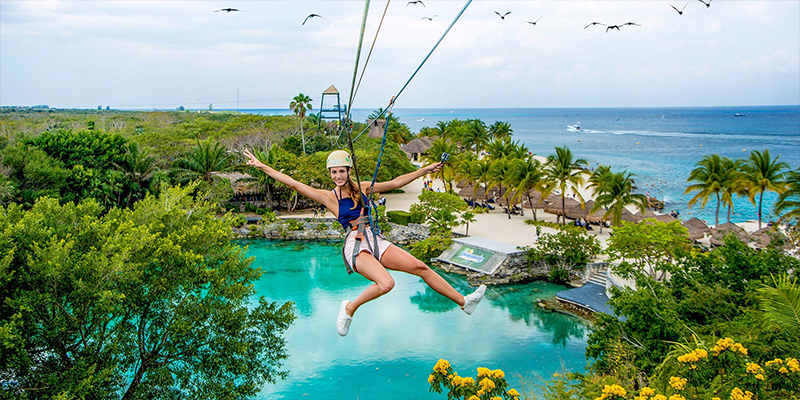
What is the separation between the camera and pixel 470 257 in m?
28.4

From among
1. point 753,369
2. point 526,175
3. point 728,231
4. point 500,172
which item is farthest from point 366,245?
point 500,172

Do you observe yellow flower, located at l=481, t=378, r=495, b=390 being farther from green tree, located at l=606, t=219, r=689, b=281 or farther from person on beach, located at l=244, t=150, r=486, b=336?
green tree, located at l=606, t=219, r=689, b=281

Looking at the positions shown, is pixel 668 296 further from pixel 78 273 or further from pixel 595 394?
pixel 78 273

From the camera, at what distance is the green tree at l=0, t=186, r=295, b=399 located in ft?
34.0

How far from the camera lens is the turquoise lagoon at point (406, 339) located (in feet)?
59.5

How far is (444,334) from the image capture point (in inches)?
864

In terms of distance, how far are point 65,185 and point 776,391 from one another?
115 feet

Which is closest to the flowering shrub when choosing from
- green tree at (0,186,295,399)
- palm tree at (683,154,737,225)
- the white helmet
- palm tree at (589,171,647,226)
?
the white helmet

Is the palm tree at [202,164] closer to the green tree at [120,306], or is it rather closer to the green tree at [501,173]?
the green tree at [501,173]

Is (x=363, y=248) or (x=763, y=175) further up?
(x=363, y=248)

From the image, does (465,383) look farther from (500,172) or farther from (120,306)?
(500,172)

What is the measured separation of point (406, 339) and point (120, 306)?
12.2 metres

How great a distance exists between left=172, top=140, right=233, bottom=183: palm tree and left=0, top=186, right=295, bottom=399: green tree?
2192 cm

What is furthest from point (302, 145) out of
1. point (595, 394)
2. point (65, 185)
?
point (595, 394)
